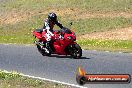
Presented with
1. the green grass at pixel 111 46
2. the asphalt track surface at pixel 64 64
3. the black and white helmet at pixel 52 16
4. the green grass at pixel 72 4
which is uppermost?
the black and white helmet at pixel 52 16

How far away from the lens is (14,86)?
566 inches

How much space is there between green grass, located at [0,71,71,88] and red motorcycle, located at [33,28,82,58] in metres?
5.50

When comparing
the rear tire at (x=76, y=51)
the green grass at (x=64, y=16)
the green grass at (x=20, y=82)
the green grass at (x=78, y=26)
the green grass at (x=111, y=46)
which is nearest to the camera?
the green grass at (x=20, y=82)

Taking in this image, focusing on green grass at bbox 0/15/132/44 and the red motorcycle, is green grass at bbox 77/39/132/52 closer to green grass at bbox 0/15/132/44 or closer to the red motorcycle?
the red motorcycle

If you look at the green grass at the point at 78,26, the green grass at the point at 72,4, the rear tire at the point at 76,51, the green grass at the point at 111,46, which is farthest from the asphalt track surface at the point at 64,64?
the green grass at the point at 72,4

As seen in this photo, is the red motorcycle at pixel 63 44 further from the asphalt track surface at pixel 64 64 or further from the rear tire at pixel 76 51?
the asphalt track surface at pixel 64 64

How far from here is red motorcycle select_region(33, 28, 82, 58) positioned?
21.3 meters

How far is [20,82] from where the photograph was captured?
1505cm

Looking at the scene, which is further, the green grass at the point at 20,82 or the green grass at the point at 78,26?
the green grass at the point at 78,26

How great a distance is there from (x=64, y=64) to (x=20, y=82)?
4664mm

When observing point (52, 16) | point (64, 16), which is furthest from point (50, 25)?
point (64, 16)

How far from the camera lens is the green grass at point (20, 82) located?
1436 centimetres

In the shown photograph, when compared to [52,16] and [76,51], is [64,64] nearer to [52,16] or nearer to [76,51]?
[76,51]

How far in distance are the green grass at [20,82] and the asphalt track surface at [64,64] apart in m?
0.84
